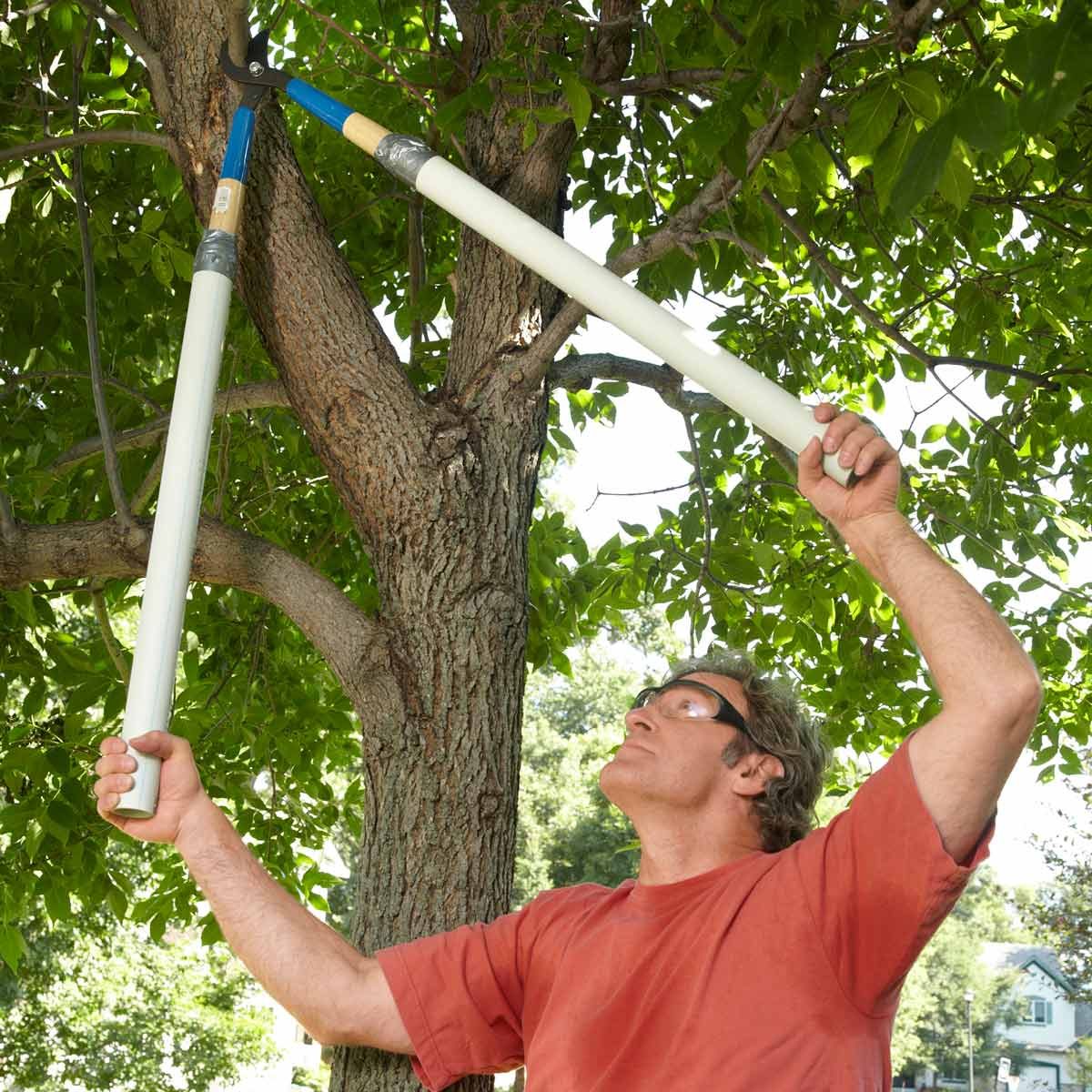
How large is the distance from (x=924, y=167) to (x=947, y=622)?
592mm

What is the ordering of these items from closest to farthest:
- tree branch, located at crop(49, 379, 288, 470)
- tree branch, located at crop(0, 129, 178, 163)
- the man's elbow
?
1. the man's elbow
2. tree branch, located at crop(0, 129, 178, 163)
3. tree branch, located at crop(49, 379, 288, 470)

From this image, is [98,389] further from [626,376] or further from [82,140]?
[626,376]

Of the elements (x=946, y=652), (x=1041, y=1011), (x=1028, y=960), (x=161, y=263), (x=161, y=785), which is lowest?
(x=946, y=652)

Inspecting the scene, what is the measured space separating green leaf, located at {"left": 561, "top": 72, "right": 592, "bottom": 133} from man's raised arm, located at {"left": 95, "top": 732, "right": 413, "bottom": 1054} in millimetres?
1356

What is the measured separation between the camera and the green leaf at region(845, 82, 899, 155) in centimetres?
219

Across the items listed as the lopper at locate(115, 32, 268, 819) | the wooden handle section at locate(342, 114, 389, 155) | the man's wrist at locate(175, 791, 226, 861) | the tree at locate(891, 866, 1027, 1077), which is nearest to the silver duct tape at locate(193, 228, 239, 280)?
the lopper at locate(115, 32, 268, 819)

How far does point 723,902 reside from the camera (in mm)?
2047

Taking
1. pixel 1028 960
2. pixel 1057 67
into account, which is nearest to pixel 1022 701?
pixel 1057 67

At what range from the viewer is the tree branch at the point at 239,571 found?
8.69 ft

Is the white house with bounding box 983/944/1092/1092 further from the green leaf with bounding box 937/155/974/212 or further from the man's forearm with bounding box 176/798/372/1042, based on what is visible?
the green leaf with bounding box 937/155/974/212

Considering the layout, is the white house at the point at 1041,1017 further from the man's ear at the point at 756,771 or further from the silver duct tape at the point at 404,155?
the silver duct tape at the point at 404,155

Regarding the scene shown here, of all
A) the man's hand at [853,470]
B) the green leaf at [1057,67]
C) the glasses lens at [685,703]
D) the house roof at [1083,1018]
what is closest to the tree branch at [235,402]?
the glasses lens at [685,703]

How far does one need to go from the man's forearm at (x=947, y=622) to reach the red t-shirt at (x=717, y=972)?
14cm

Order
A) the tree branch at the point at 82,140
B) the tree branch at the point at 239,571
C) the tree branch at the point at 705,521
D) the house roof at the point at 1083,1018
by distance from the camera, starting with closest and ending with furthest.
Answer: the tree branch at the point at 239,571 < the tree branch at the point at 82,140 < the tree branch at the point at 705,521 < the house roof at the point at 1083,1018
